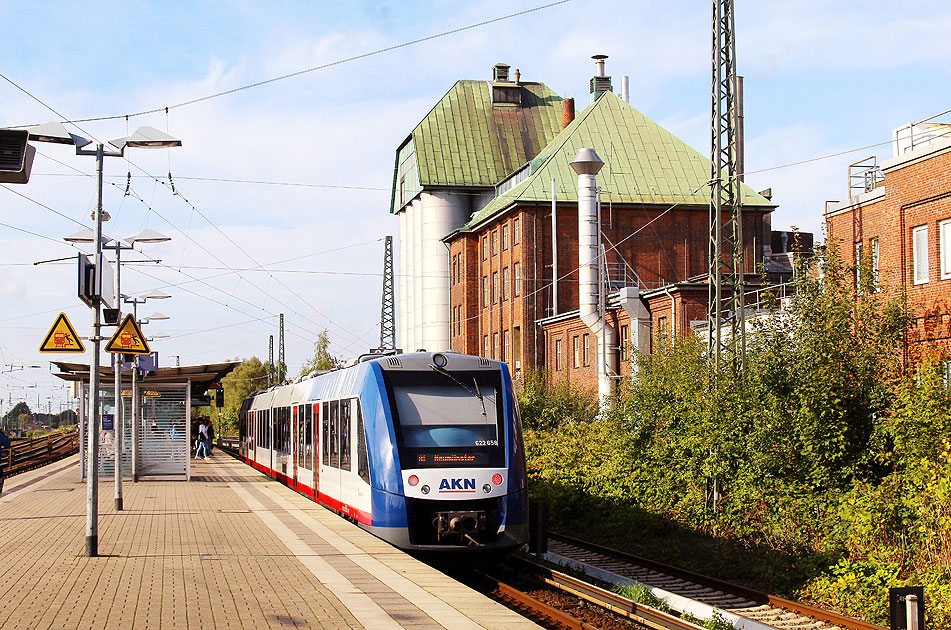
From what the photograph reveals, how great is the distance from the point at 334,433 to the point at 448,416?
4028 millimetres

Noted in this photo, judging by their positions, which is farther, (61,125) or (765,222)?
(765,222)

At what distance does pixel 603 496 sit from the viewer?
2372 centimetres

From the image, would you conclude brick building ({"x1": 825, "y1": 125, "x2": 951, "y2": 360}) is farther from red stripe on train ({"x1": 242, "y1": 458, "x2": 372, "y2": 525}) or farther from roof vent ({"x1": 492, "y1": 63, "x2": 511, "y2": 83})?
roof vent ({"x1": 492, "y1": 63, "x2": 511, "y2": 83})

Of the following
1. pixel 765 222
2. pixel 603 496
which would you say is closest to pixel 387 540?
pixel 603 496

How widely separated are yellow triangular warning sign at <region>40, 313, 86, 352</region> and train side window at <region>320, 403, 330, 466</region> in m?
5.96

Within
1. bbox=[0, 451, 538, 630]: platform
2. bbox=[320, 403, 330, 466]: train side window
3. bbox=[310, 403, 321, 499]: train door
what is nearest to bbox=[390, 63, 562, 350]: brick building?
bbox=[310, 403, 321, 499]: train door

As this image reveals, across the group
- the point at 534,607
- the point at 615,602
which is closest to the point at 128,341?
the point at 534,607

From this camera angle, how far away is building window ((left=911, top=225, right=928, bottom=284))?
2303cm

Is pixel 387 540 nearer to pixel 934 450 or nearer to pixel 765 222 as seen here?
pixel 934 450

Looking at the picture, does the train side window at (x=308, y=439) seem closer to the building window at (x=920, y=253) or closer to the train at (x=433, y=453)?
the train at (x=433, y=453)

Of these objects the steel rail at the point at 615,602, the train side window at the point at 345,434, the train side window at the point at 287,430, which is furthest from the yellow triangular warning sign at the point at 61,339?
the train side window at the point at 287,430

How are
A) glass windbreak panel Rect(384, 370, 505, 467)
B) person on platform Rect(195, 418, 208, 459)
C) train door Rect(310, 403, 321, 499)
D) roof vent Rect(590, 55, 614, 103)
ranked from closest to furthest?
glass windbreak panel Rect(384, 370, 505, 467), train door Rect(310, 403, 321, 499), person on platform Rect(195, 418, 208, 459), roof vent Rect(590, 55, 614, 103)

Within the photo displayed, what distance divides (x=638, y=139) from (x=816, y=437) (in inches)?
1756

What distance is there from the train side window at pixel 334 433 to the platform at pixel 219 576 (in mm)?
1111
